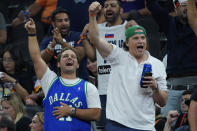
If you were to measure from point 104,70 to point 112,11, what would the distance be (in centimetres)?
96

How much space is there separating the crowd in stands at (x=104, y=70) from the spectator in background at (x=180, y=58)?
0.05ft

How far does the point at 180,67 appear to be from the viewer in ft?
27.9

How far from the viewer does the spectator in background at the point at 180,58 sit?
8.44 metres

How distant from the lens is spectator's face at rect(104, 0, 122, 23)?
9242mm

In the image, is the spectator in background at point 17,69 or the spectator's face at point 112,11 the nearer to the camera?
the spectator's face at point 112,11

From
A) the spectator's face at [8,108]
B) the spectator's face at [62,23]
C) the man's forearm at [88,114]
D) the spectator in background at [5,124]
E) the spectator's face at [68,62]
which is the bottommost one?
the spectator's face at [8,108]

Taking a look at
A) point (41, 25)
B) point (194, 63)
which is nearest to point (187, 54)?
point (194, 63)

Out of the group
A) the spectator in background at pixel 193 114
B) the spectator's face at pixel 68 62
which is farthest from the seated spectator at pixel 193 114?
the spectator's face at pixel 68 62

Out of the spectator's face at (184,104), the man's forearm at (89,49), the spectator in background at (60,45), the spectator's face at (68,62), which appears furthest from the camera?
the man's forearm at (89,49)

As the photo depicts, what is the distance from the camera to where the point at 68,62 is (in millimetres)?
7699

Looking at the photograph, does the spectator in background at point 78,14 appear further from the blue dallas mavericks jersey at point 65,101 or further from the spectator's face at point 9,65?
the blue dallas mavericks jersey at point 65,101

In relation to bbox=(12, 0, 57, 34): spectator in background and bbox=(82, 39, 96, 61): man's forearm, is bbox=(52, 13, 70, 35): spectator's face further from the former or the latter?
bbox=(12, 0, 57, 34): spectator in background

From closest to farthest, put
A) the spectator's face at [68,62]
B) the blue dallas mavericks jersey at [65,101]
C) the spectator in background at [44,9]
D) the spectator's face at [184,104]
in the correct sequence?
the blue dallas mavericks jersey at [65,101] → the spectator's face at [68,62] → the spectator's face at [184,104] → the spectator in background at [44,9]

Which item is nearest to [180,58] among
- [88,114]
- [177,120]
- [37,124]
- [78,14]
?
[177,120]
